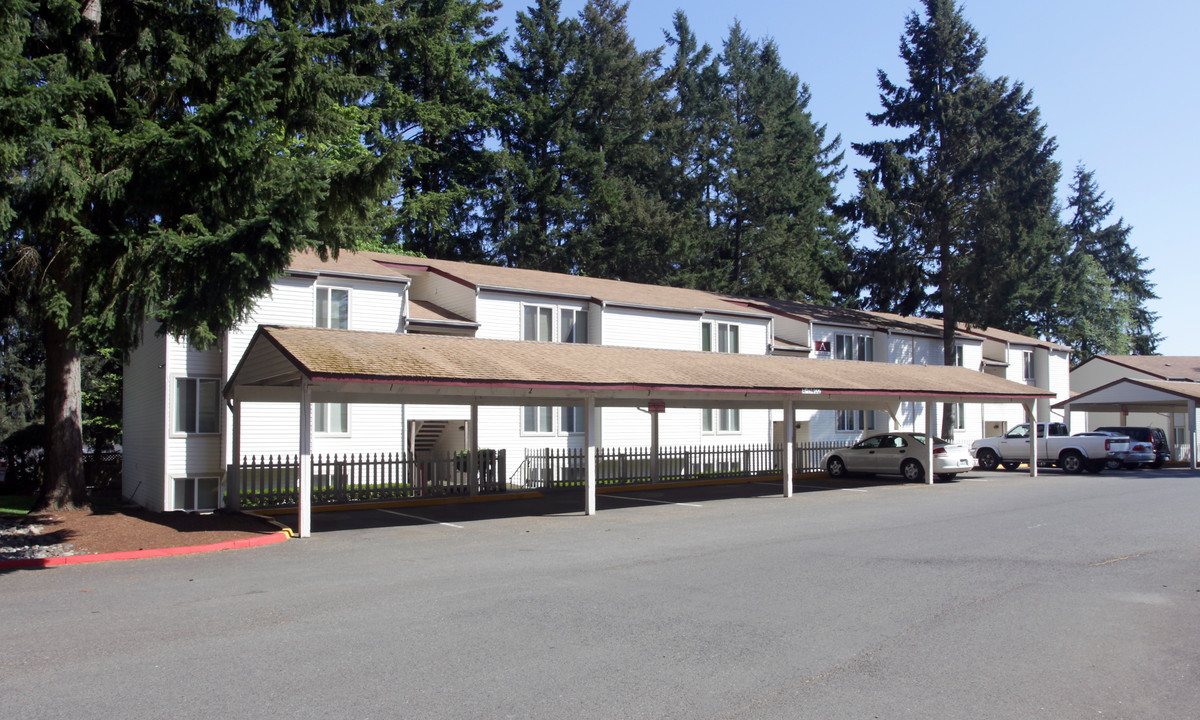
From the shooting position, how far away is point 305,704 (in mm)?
6055

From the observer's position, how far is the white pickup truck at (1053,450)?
32.4 metres

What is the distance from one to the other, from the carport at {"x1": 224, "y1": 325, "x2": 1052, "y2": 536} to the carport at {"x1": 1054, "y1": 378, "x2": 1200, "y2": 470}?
12.4m

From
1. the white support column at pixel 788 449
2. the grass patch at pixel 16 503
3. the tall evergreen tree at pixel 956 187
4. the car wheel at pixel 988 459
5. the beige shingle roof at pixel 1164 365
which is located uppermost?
the tall evergreen tree at pixel 956 187

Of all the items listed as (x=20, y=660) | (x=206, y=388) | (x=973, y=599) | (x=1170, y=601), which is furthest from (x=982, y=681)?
(x=206, y=388)

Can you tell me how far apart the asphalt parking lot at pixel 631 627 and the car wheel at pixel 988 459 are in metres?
20.8

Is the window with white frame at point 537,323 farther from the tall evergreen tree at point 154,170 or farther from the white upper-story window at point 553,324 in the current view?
the tall evergreen tree at point 154,170

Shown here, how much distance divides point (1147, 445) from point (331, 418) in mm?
29562

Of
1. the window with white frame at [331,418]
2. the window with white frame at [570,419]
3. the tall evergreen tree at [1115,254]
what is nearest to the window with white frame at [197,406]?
the window with white frame at [331,418]

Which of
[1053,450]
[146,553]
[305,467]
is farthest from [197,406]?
[1053,450]

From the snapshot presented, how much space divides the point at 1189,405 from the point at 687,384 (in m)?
25.5

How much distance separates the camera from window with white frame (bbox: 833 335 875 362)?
137 ft

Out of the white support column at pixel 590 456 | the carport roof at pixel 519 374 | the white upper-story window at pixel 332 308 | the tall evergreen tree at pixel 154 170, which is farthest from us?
the white upper-story window at pixel 332 308

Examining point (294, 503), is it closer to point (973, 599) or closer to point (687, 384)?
point (687, 384)

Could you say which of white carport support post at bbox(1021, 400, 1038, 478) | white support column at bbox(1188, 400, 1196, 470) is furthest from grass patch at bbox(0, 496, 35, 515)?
white support column at bbox(1188, 400, 1196, 470)
